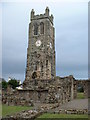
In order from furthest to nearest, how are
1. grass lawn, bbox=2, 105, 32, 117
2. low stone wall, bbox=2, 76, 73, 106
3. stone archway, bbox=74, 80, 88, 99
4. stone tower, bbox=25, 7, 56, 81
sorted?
stone tower, bbox=25, 7, 56, 81 → stone archway, bbox=74, 80, 88, 99 → low stone wall, bbox=2, 76, 73, 106 → grass lawn, bbox=2, 105, 32, 117

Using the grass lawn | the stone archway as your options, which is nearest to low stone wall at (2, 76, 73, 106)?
the grass lawn

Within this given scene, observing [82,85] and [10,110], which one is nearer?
[10,110]

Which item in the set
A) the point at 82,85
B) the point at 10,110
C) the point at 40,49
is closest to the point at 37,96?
the point at 10,110

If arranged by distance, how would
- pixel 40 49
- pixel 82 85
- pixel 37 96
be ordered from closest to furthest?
pixel 37 96, pixel 82 85, pixel 40 49

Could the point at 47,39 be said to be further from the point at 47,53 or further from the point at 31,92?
the point at 31,92

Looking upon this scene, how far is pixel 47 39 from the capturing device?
48.9m

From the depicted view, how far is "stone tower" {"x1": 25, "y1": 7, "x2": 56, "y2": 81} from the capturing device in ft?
151

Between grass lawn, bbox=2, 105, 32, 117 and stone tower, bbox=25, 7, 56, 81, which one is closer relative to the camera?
grass lawn, bbox=2, 105, 32, 117

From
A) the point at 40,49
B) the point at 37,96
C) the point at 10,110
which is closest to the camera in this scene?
the point at 10,110

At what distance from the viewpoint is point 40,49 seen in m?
48.6

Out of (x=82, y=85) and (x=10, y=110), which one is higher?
(x=82, y=85)

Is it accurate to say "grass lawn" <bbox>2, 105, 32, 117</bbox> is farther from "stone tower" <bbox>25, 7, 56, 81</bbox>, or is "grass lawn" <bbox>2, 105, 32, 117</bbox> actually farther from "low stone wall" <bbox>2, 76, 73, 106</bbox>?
"stone tower" <bbox>25, 7, 56, 81</bbox>

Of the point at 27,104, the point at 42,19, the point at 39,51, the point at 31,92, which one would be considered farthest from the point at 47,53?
the point at 27,104

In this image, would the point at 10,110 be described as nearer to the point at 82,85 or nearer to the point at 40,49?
the point at 82,85
